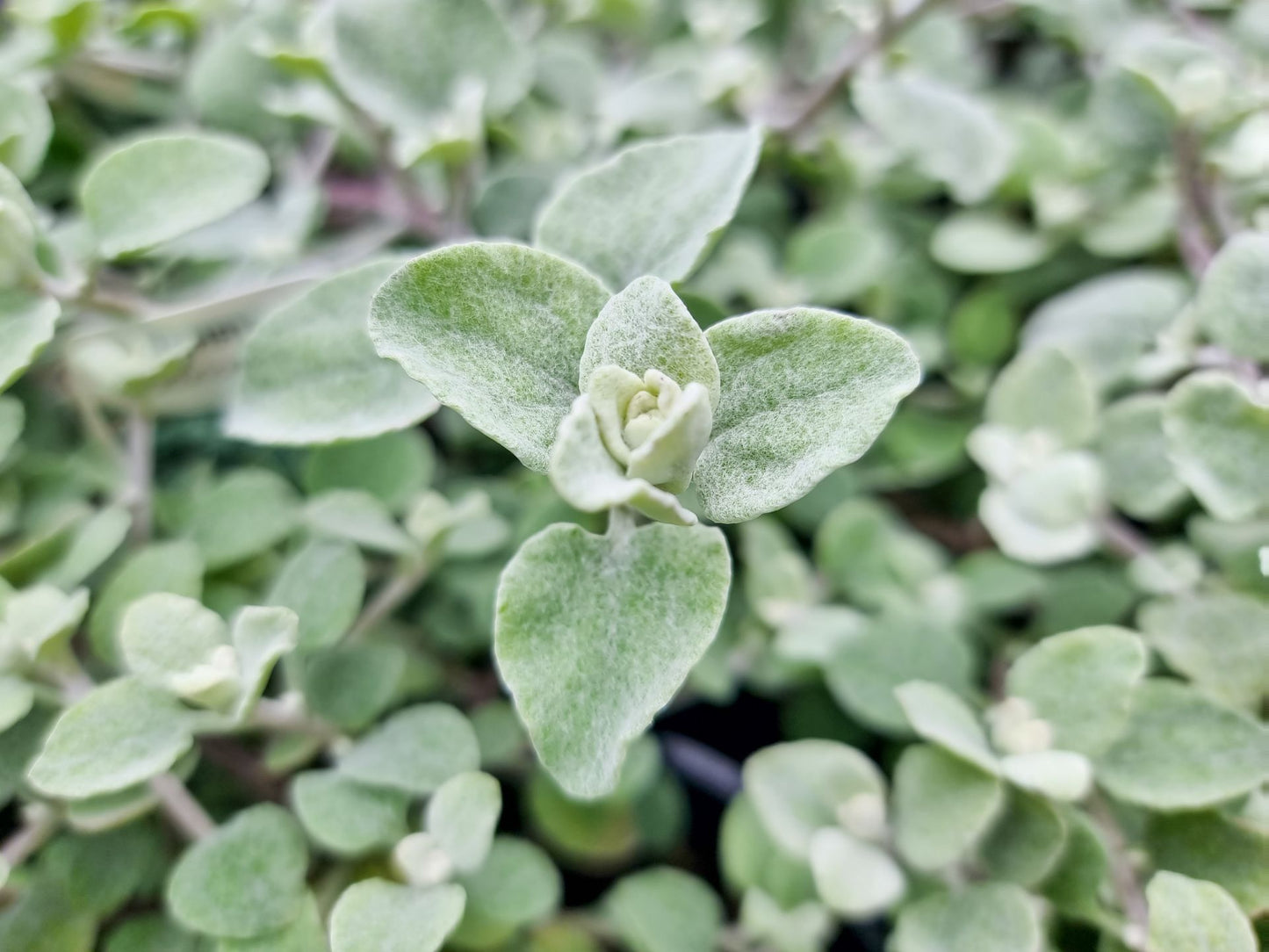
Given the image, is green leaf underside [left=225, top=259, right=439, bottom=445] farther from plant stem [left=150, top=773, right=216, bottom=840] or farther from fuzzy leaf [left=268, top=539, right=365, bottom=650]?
plant stem [left=150, top=773, right=216, bottom=840]

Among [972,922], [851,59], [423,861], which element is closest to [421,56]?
[851,59]

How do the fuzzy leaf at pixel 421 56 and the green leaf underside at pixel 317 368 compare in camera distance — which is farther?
the fuzzy leaf at pixel 421 56

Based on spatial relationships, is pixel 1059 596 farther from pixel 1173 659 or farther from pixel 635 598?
pixel 635 598

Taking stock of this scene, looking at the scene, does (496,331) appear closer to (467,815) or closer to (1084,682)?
(467,815)

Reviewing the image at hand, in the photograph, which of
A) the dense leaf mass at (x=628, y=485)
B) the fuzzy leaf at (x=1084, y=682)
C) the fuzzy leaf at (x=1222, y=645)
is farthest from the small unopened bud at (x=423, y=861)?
the fuzzy leaf at (x=1222, y=645)

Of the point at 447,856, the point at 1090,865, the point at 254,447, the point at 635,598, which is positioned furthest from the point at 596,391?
the point at 254,447

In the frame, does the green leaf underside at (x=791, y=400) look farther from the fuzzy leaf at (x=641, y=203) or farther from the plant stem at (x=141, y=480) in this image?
the plant stem at (x=141, y=480)
